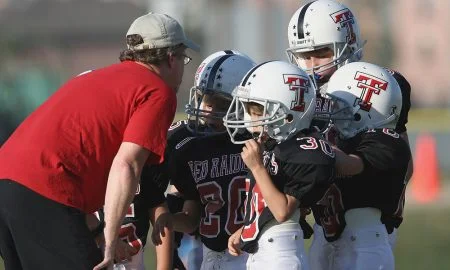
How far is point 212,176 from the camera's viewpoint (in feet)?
18.9

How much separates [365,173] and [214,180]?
2.91 ft

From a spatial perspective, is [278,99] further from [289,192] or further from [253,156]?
[289,192]

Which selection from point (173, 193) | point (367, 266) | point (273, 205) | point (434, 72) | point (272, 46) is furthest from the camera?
point (434, 72)

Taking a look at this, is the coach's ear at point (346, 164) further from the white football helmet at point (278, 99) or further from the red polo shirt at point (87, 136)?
the red polo shirt at point (87, 136)

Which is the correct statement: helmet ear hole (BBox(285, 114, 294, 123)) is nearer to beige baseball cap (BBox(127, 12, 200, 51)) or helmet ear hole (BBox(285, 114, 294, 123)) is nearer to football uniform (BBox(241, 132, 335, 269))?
football uniform (BBox(241, 132, 335, 269))

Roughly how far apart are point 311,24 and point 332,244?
130 cm

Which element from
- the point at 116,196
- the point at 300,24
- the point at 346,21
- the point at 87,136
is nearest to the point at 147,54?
the point at 87,136

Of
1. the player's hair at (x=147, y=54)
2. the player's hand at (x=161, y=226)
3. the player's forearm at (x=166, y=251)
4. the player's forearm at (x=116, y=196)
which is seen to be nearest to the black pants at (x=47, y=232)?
the player's forearm at (x=116, y=196)

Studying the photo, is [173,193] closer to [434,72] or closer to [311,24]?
[311,24]

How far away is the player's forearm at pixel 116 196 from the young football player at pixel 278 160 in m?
0.58

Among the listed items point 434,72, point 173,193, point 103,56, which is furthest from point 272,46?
point 173,193

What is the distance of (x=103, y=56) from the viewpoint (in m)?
51.4

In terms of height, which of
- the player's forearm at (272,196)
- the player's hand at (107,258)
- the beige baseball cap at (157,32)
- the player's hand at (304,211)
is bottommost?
the player's hand at (304,211)

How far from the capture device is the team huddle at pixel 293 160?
16.4 feet
